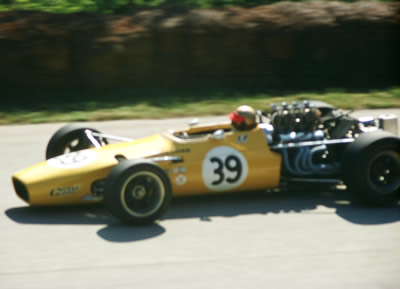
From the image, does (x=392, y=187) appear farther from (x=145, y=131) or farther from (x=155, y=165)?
(x=145, y=131)

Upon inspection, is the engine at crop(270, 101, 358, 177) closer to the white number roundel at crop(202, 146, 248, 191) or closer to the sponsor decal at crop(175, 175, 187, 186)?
the white number roundel at crop(202, 146, 248, 191)

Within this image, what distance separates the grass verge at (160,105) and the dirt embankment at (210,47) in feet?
1.81

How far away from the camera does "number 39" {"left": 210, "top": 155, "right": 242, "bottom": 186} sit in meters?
8.01

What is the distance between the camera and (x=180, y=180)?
7891 mm

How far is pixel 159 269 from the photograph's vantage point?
634cm

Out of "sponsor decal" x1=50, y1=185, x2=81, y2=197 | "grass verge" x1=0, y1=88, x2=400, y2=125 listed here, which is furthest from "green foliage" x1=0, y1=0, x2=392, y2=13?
"sponsor decal" x1=50, y1=185, x2=81, y2=197

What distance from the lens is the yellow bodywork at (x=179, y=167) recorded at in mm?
7684

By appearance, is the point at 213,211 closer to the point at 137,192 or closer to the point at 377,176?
the point at 137,192

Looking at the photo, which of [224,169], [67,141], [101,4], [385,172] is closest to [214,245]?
[224,169]

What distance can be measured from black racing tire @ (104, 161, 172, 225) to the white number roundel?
72 cm

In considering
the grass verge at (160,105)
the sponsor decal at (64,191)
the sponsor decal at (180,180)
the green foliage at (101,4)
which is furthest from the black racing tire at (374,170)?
the green foliage at (101,4)

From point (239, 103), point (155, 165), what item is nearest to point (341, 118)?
point (155, 165)

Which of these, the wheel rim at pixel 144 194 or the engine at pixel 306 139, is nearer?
the wheel rim at pixel 144 194

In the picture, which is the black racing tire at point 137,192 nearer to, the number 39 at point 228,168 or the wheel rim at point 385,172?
the number 39 at point 228,168
